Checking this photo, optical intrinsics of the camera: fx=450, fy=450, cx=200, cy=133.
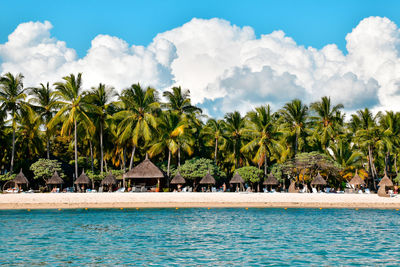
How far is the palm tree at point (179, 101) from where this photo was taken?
148 feet

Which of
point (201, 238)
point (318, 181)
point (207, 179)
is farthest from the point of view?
point (207, 179)

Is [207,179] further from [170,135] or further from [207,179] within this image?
[170,135]

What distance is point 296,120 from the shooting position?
151 ft

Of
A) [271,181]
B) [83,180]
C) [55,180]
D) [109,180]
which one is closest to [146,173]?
[109,180]

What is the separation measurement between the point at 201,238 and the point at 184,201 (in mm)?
14520

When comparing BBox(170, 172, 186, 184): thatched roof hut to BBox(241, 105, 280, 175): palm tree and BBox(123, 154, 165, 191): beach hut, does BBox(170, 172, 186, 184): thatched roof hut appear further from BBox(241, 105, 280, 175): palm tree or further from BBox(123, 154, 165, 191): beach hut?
BBox(241, 105, 280, 175): palm tree

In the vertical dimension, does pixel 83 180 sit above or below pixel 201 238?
above

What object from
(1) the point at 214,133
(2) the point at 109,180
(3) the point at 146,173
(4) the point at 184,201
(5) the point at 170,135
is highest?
(1) the point at 214,133

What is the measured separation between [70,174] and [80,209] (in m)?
15.5

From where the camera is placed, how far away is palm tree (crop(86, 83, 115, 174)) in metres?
41.6

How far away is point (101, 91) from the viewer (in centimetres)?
4288

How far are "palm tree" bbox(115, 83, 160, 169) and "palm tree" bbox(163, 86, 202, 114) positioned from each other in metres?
2.72

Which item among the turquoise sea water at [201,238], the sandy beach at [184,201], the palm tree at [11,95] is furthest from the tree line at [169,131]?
the turquoise sea water at [201,238]

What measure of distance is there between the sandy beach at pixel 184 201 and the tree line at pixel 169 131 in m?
8.96
